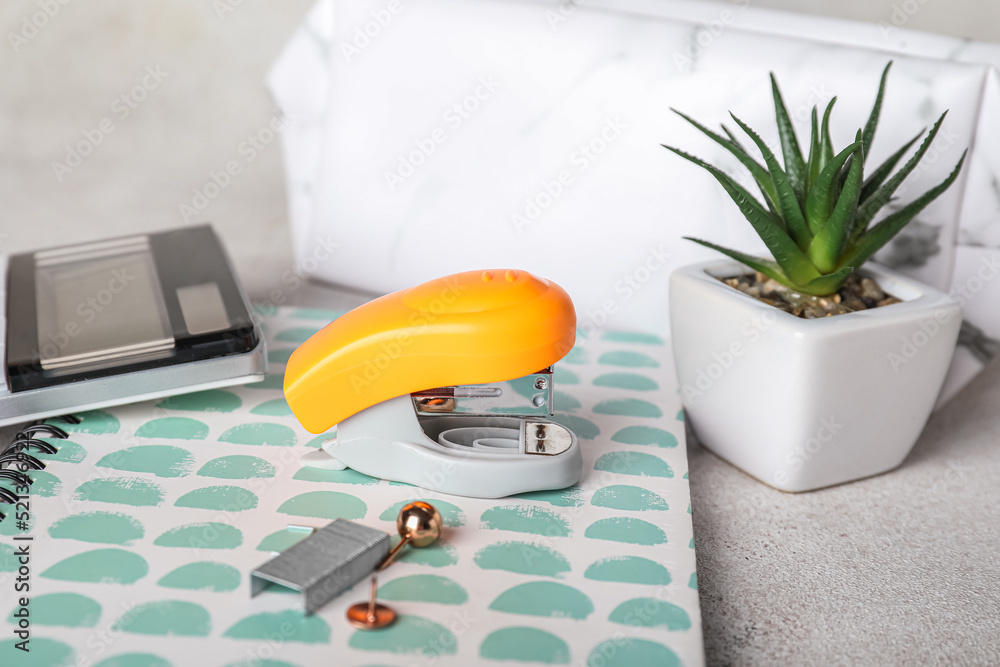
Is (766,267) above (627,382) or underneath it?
above

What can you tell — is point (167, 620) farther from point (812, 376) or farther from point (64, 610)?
point (812, 376)

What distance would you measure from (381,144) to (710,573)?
0.75 metres

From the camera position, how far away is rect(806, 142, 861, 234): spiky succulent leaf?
70 centimetres

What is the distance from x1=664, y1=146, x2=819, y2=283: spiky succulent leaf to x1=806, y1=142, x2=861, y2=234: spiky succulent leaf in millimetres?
27

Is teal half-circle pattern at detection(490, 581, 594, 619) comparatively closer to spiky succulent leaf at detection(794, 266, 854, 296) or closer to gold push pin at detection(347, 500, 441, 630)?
gold push pin at detection(347, 500, 441, 630)

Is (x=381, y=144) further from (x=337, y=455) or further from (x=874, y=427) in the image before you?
(x=874, y=427)

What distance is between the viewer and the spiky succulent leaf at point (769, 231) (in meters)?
0.73

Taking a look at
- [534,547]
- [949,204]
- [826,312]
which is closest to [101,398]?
[534,547]

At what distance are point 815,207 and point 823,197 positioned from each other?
1 cm

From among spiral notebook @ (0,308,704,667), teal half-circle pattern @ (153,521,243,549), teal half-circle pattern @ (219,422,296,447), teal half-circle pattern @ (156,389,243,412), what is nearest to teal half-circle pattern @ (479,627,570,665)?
spiral notebook @ (0,308,704,667)

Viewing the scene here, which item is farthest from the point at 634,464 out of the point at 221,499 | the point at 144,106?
the point at 144,106

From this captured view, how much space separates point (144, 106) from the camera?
5.40ft

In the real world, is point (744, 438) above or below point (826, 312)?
below

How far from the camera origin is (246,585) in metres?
0.58
